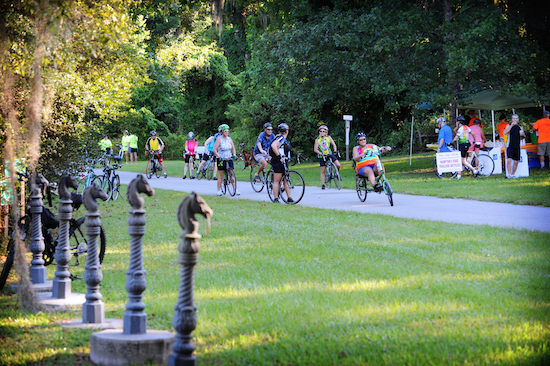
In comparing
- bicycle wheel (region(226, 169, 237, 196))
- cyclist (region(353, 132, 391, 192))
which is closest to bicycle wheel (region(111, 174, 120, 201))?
bicycle wheel (region(226, 169, 237, 196))

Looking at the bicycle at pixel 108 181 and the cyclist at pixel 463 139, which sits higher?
the cyclist at pixel 463 139

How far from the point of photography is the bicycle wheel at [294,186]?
15070 millimetres

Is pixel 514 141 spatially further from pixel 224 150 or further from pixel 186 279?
pixel 186 279

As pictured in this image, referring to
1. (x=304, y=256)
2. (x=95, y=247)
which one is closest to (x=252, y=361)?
(x=95, y=247)

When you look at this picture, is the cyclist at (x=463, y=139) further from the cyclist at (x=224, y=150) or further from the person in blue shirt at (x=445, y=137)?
the cyclist at (x=224, y=150)

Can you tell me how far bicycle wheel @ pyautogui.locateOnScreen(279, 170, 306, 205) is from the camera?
49.4 feet

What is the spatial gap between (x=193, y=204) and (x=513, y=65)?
19.7m

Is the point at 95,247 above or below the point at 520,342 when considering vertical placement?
above

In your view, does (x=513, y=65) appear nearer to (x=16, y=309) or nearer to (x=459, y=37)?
(x=459, y=37)

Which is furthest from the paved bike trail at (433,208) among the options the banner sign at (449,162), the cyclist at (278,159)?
the banner sign at (449,162)

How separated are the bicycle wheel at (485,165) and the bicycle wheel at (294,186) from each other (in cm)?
833

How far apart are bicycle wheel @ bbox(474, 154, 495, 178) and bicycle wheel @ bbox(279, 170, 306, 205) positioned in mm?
8334

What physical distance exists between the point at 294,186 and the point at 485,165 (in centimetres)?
876

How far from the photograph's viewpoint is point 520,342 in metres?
4.28
